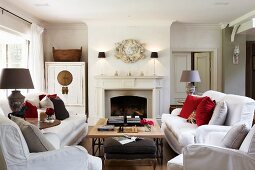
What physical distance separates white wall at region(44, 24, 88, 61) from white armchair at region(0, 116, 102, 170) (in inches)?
206

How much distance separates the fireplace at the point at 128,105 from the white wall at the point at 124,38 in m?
0.57

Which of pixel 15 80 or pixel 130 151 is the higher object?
pixel 15 80

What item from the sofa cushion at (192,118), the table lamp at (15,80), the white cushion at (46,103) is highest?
the table lamp at (15,80)

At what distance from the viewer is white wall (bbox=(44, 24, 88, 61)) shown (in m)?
7.29

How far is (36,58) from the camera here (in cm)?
650

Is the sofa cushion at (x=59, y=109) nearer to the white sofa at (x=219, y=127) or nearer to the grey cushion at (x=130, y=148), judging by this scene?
the grey cushion at (x=130, y=148)

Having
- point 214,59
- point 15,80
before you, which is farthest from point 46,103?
point 214,59

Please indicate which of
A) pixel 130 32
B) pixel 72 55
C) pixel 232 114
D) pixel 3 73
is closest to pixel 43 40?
pixel 72 55

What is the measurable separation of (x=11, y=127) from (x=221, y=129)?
8.22ft

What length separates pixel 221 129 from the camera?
3576 millimetres

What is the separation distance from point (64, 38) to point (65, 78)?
3.60 ft

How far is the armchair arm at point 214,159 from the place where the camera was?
2.27 metres

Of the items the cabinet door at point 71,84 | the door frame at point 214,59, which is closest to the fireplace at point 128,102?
the cabinet door at point 71,84

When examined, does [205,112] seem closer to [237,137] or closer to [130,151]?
[130,151]
